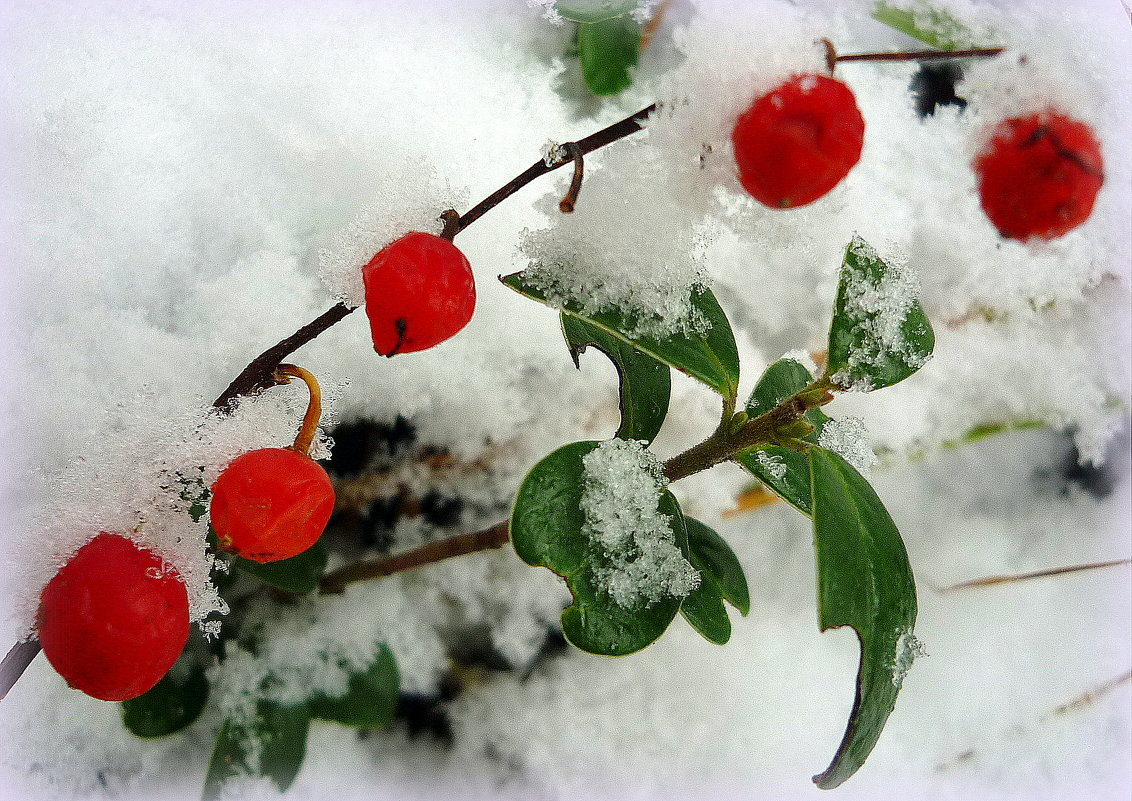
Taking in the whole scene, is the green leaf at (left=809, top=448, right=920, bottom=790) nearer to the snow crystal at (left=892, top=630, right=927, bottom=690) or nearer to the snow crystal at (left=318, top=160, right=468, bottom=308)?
the snow crystal at (left=892, top=630, right=927, bottom=690)

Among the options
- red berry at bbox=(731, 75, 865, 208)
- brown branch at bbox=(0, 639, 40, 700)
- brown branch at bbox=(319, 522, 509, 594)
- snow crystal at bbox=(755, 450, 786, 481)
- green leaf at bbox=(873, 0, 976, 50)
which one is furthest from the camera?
green leaf at bbox=(873, 0, 976, 50)

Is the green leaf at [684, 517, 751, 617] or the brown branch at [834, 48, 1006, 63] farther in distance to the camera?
the green leaf at [684, 517, 751, 617]

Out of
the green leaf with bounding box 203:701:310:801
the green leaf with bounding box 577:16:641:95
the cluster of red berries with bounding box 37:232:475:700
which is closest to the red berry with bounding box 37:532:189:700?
the cluster of red berries with bounding box 37:232:475:700

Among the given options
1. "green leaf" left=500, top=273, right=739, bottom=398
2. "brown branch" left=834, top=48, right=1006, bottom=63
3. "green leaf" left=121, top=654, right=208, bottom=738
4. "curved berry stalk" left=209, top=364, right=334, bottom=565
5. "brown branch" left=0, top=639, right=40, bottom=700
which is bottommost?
"green leaf" left=121, top=654, right=208, bottom=738

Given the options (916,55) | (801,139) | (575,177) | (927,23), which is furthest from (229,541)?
(927,23)

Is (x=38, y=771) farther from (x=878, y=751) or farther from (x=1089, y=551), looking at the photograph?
(x=1089, y=551)

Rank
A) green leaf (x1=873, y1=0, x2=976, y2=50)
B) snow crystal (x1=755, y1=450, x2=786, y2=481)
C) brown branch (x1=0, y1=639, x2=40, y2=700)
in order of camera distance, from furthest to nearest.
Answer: green leaf (x1=873, y1=0, x2=976, y2=50)
snow crystal (x1=755, y1=450, x2=786, y2=481)
brown branch (x1=0, y1=639, x2=40, y2=700)
